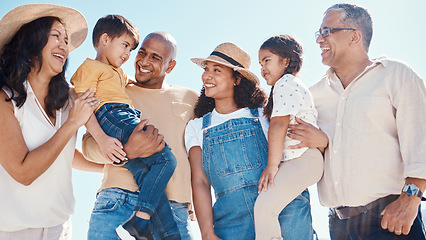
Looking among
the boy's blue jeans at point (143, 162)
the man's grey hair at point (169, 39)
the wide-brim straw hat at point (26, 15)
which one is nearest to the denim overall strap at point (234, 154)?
the boy's blue jeans at point (143, 162)

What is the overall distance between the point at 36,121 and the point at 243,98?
1966mm

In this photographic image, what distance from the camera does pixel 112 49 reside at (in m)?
4.09

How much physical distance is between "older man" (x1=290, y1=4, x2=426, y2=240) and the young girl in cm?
13

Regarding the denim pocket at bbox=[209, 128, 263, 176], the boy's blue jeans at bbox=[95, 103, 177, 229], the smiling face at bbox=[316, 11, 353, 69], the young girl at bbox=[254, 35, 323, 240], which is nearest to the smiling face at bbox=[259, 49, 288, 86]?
the young girl at bbox=[254, 35, 323, 240]

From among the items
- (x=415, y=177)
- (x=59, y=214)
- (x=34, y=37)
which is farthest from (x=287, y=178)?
(x=34, y=37)

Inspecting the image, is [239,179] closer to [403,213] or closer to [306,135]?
[306,135]

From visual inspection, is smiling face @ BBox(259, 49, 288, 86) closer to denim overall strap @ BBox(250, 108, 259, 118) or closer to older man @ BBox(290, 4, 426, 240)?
denim overall strap @ BBox(250, 108, 259, 118)

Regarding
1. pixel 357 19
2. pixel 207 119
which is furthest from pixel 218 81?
pixel 357 19

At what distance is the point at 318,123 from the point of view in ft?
13.1

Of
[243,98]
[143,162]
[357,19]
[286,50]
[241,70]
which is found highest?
[357,19]

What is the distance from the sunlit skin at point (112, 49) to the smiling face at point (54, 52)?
434mm

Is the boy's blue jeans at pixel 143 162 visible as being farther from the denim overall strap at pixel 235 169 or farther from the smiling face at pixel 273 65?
the smiling face at pixel 273 65

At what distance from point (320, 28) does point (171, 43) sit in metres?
1.55

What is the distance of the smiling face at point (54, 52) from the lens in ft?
11.8
